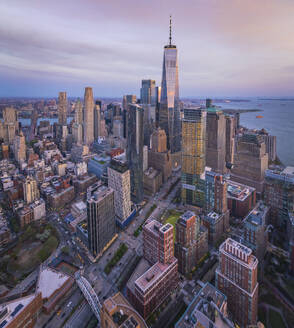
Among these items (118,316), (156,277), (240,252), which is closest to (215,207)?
(240,252)

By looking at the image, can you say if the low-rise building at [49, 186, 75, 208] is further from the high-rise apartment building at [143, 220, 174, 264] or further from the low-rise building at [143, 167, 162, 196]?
the high-rise apartment building at [143, 220, 174, 264]


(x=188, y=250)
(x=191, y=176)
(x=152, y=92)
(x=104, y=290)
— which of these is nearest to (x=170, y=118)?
(x=152, y=92)

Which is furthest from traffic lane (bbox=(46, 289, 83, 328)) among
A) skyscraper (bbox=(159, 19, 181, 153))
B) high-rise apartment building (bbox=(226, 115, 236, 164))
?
high-rise apartment building (bbox=(226, 115, 236, 164))

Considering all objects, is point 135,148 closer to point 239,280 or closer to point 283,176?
point 283,176

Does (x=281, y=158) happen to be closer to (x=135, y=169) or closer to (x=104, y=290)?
(x=135, y=169)

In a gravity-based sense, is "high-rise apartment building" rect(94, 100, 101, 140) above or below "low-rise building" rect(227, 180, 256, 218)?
above

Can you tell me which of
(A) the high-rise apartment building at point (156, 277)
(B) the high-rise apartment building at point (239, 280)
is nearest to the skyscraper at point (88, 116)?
(A) the high-rise apartment building at point (156, 277)
